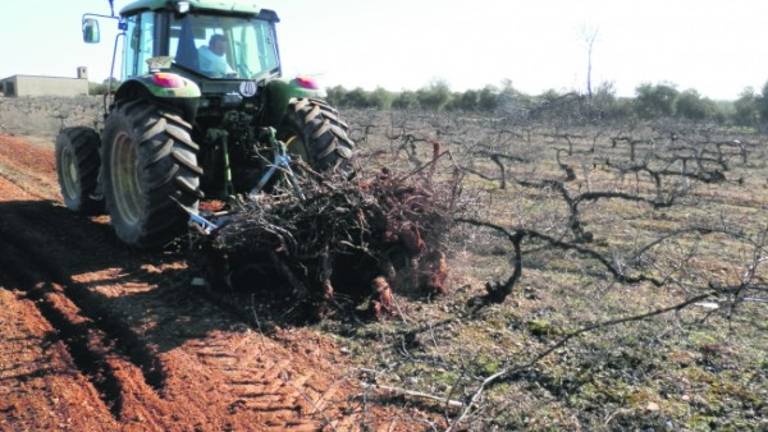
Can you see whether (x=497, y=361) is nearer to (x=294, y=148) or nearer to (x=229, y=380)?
(x=229, y=380)

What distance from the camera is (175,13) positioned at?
6105 millimetres

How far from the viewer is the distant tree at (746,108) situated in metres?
35.8

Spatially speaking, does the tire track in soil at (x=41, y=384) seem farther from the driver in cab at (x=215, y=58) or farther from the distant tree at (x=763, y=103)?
the distant tree at (x=763, y=103)

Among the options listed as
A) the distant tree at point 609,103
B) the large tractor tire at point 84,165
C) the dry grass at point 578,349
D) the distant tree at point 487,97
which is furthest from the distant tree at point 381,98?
the dry grass at point 578,349

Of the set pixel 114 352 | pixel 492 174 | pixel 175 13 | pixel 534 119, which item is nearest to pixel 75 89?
pixel 534 119

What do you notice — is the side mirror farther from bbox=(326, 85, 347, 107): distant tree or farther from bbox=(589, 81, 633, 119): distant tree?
bbox=(326, 85, 347, 107): distant tree

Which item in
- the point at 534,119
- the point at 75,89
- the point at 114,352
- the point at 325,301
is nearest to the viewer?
the point at 114,352

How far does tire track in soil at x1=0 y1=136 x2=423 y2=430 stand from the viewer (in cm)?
330

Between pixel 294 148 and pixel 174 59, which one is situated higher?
pixel 174 59

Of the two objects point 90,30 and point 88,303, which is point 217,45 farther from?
point 88,303

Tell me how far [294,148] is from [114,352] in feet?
10.0

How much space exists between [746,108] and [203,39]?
124 feet

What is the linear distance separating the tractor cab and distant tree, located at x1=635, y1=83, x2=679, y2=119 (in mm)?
36219

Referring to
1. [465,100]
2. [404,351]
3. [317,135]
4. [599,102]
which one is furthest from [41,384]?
[465,100]
